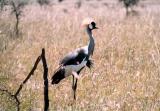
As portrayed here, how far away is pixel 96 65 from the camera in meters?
12.1

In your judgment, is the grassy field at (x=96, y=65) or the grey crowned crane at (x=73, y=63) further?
the grey crowned crane at (x=73, y=63)

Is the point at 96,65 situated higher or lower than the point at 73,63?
lower

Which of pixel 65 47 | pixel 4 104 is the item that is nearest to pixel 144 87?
pixel 4 104

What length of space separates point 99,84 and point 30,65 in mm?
3161

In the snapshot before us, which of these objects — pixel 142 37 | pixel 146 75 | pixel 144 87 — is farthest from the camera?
pixel 142 37

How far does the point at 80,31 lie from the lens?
18.0 m

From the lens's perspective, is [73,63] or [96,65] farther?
[96,65]

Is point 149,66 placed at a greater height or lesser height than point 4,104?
lesser

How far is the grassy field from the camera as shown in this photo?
852 centimetres

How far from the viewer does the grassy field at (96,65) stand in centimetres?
852

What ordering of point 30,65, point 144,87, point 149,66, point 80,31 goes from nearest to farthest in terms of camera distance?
1. point 144,87
2. point 149,66
3. point 30,65
4. point 80,31

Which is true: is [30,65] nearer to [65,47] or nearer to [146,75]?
[65,47]

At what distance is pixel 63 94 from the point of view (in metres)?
9.81

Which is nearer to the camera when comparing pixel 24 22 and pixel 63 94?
pixel 63 94
